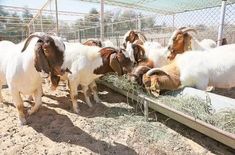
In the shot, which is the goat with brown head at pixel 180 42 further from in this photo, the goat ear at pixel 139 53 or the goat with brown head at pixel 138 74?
the goat with brown head at pixel 138 74

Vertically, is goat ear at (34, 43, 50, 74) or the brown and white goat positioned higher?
goat ear at (34, 43, 50, 74)

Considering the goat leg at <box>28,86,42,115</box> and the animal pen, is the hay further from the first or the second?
the goat leg at <box>28,86,42,115</box>

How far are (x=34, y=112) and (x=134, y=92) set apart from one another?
64.1 inches

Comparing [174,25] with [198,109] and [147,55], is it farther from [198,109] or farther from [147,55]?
[198,109]

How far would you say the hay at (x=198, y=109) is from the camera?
2.62m

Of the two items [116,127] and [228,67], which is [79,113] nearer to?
[116,127]

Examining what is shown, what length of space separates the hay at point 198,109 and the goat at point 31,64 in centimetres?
131

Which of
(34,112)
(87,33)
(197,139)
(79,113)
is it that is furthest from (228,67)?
(87,33)

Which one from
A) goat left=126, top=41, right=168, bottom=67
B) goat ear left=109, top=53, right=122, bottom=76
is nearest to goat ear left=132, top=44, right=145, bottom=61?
goat left=126, top=41, right=168, bottom=67

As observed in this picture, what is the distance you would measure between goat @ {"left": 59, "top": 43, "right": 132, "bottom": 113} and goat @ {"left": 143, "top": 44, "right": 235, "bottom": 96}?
0.52 metres

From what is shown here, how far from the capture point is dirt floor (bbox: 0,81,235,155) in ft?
9.67

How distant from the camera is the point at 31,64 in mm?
3350

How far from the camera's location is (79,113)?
404 centimetres

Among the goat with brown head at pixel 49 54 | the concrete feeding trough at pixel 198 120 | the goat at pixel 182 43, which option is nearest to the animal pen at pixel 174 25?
the concrete feeding trough at pixel 198 120
